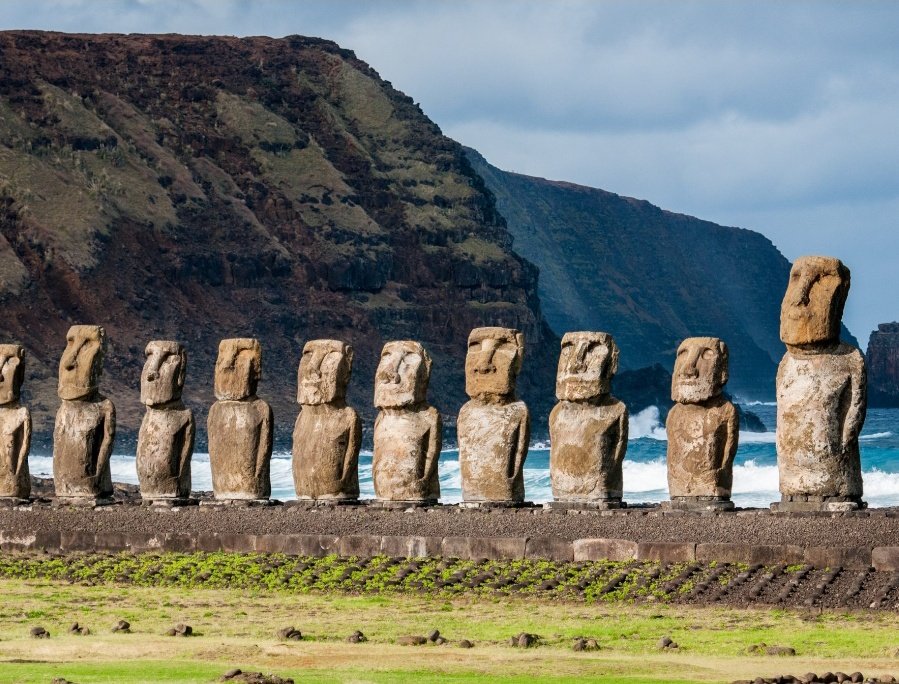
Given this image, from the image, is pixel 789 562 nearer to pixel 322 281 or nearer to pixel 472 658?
pixel 472 658

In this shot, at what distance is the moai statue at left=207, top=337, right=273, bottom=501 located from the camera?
2264 cm

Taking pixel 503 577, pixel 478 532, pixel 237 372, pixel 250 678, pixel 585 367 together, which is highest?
pixel 237 372

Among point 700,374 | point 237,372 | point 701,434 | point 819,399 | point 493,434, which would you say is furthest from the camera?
point 237,372

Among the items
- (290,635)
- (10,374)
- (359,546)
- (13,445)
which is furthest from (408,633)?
(10,374)

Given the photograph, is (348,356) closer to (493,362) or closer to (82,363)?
(493,362)

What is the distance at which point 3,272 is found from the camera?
3386 inches

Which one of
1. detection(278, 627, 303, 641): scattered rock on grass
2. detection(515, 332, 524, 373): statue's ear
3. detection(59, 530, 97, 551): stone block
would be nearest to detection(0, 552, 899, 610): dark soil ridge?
detection(59, 530, 97, 551): stone block

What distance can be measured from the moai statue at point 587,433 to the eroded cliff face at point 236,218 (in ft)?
187

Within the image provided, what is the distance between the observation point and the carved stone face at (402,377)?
21.8 metres

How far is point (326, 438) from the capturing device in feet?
72.4

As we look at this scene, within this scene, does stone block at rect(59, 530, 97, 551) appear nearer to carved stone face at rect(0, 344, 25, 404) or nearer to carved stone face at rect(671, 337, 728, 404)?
carved stone face at rect(0, 344, 25, 404)

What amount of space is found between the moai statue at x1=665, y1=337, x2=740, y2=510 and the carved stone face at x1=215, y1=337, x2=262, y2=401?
5277 millimetres

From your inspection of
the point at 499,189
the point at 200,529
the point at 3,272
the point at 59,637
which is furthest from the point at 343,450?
the point at 499,189

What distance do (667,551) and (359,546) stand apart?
11.0 feet
